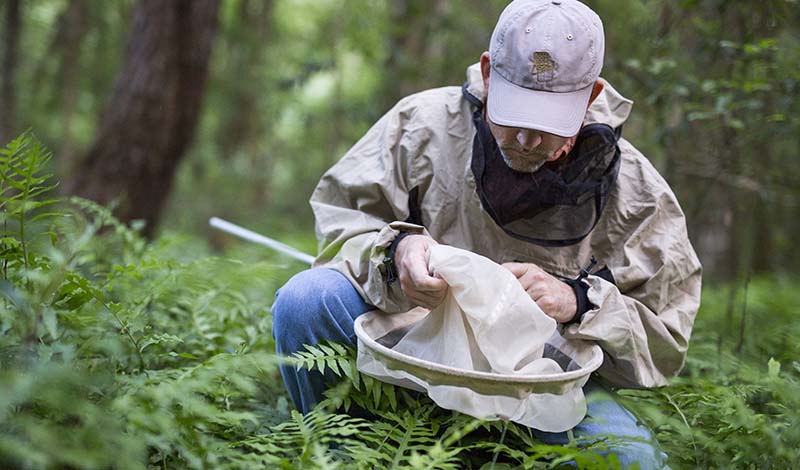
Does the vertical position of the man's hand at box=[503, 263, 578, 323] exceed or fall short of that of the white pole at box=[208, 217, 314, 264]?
it exceeds it

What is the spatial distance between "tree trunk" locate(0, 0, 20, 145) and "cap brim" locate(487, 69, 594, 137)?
4668mm

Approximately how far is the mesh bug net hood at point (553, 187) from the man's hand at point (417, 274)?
13.2 inches

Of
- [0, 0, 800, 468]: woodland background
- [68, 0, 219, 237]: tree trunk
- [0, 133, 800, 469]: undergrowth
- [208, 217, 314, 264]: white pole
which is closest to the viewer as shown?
[0, 133, 800, 469]: undergrowth

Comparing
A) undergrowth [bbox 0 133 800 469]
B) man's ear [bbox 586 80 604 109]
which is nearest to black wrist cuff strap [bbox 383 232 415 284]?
undergrowth [bbox 0 133 800 469]

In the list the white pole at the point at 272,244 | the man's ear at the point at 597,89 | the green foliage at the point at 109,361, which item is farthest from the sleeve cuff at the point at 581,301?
the white pole at the point at 272,244

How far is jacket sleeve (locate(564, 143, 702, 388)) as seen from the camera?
228cm

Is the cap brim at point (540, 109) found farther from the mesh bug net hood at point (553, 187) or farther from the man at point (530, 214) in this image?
the mesh bug net hood at point (553, 187)

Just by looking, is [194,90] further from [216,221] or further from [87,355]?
[87,355]

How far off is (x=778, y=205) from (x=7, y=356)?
27.6ft

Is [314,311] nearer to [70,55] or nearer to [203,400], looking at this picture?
[203,400]

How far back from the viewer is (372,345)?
2.01m

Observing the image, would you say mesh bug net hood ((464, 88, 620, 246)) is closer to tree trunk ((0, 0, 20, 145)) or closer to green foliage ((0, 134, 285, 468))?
green foliage ((0, 134, 285, 468))

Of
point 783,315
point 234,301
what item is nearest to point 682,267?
point 234,301

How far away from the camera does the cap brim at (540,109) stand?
2.25 m
